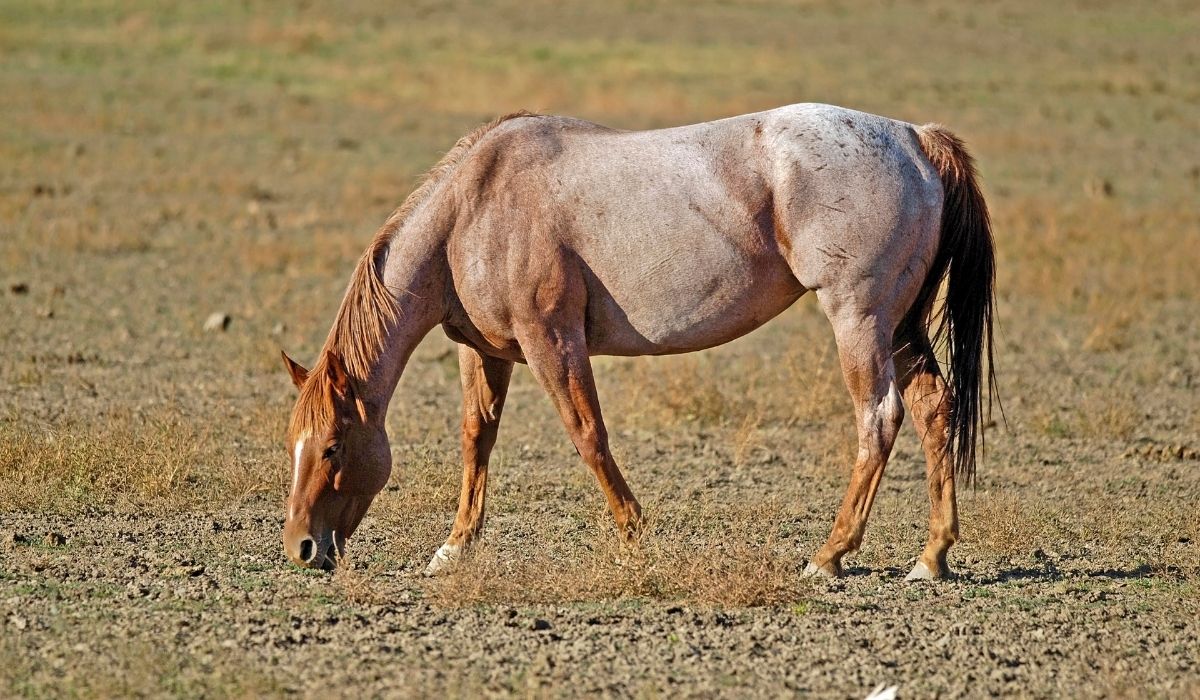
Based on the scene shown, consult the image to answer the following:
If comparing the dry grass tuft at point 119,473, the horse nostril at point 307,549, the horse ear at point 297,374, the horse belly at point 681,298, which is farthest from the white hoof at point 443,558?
the dry grass tuft at point 119,473

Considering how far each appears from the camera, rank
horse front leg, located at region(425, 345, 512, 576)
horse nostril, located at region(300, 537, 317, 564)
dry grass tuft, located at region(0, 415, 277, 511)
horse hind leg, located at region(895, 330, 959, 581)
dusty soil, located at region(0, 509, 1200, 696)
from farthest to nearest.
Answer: dry grass tuft, located at region(0, 415, 277, 511) → horse front leg, located at region(425, 345, 512, 576) → horse hind leg, located at region(895, 330, 959, 581) → horse nostril, located at region(300, 537, 317, 564) → dusty soil, located at region(0, 509, 1200, 696)

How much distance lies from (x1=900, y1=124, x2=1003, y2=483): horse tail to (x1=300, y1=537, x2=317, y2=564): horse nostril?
2648 mm

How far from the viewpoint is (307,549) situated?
593cm

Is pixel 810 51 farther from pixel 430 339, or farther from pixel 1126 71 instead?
pixel 430 339

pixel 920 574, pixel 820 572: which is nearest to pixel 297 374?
pixel 820 572

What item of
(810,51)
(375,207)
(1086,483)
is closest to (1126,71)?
(810,51)

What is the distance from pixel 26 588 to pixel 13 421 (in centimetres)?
296

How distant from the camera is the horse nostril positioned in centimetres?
589

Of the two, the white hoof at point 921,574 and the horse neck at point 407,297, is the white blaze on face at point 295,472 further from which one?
the white hoof at point 921,574

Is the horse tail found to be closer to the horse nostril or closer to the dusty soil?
the dusty soil

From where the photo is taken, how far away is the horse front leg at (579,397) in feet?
20.5

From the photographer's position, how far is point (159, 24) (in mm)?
36594

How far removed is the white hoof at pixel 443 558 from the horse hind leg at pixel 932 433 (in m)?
1.87

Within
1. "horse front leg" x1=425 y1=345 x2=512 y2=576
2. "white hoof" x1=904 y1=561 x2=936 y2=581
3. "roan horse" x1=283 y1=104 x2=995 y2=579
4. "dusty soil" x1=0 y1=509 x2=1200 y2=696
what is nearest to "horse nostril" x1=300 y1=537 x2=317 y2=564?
"dusty soil" x1=0 y1=509 x2=1200 y2=696
